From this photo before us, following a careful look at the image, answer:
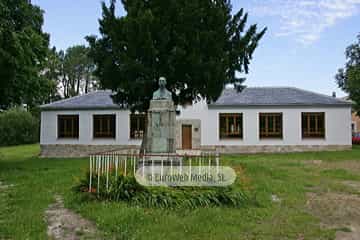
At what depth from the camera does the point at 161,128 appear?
8164 mm

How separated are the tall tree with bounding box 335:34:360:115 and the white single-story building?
169 centimetres

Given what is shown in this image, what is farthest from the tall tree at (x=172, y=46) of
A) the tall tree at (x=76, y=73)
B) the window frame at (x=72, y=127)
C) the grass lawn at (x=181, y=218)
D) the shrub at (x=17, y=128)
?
the tall tree at (x=76, y=73)

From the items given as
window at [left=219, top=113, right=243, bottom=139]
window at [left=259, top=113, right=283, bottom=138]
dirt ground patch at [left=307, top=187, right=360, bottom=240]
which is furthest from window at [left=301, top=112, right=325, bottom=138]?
dirt ground patch at [left=307, top=187, right=360, bottom=240]

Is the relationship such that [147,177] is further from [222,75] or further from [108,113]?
[108,113]

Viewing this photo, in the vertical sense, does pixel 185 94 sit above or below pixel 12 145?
above

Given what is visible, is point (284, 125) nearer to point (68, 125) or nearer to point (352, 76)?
point (352, 76)

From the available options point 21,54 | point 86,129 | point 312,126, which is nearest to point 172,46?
point 21,54

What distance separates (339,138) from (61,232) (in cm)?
2007

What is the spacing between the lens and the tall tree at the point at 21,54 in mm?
11383

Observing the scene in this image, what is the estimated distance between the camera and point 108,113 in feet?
68.4

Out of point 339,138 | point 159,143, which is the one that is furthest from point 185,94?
point 339,138

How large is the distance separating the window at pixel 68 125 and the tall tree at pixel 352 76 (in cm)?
1946

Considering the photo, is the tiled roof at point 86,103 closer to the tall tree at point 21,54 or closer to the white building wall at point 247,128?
the white building wall at point 247,128

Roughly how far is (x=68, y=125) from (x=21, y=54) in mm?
10428
